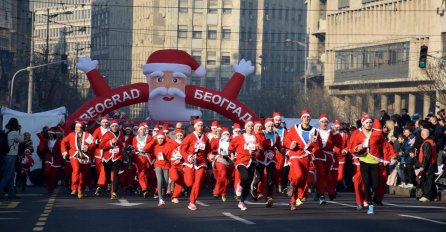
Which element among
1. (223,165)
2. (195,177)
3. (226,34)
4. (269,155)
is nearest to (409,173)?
(223,165)

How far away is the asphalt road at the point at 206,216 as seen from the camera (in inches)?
883

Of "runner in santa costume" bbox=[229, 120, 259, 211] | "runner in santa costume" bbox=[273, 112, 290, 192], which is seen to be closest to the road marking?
"runner in santa costume" bbox=[229, 120, 259, 211]

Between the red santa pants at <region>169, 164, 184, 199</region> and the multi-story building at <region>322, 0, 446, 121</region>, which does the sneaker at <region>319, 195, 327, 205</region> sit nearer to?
the red santa pants at <region>169, 164, 184, 199</region>

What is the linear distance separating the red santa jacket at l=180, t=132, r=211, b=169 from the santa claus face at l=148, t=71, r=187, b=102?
16.1 m

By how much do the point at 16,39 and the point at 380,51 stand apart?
119 feet

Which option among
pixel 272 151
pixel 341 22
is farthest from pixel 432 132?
pixel 341 22

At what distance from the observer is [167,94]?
148 ft

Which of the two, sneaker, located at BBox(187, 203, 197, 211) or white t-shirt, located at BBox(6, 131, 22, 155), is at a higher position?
white t-shirt, located at BBox(6, 131, 22, 155)

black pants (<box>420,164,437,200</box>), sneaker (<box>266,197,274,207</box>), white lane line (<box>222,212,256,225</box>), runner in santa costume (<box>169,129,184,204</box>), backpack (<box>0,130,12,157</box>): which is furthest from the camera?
black pants (<box>420,164,437,200</box>)

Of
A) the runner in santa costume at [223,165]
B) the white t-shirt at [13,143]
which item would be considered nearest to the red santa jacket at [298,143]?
the runner in santa costume at [223,165]

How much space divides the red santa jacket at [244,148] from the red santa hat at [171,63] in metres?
17.0

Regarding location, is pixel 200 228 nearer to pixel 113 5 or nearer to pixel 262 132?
pixel 262 132

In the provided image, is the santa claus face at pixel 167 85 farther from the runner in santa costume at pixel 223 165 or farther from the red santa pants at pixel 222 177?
the runner in santa costume at pixel 223 165

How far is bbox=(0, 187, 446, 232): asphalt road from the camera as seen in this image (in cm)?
2242
